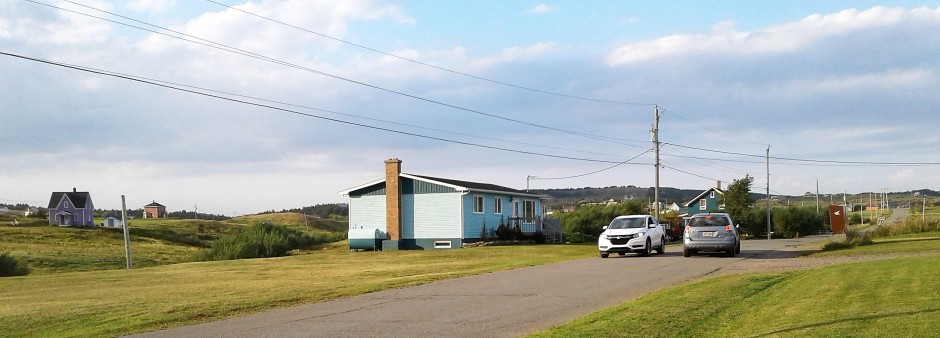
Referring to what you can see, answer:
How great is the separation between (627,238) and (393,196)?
62.7 feet

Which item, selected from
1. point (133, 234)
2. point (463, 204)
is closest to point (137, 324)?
point (463, 204)

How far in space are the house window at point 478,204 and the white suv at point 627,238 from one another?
1581 centimetres

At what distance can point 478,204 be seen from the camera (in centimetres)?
4575

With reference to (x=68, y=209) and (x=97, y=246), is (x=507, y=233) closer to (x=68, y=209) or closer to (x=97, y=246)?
(x=97, y=246)

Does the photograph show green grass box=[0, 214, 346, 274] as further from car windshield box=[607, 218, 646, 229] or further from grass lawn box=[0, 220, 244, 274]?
car windshield box=[607, 218, 646, 229]

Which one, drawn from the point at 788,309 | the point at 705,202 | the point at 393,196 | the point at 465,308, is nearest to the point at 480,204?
the point at 393,196

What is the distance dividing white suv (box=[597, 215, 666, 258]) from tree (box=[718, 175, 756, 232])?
35.9 meters

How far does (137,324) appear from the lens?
530 inches

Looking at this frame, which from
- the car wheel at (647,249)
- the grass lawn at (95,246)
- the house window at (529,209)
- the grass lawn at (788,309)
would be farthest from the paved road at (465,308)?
the house window at (529,209)

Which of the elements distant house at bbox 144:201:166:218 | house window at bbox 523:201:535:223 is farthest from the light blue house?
distant house at bbox 144:201:166:218

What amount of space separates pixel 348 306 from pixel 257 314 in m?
1.65

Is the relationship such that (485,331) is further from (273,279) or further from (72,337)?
(273,279)

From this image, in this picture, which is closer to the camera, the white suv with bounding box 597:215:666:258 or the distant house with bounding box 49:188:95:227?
the white suv with bounding box 597:215:666:258

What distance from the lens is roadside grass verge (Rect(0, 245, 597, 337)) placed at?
14.0 m
